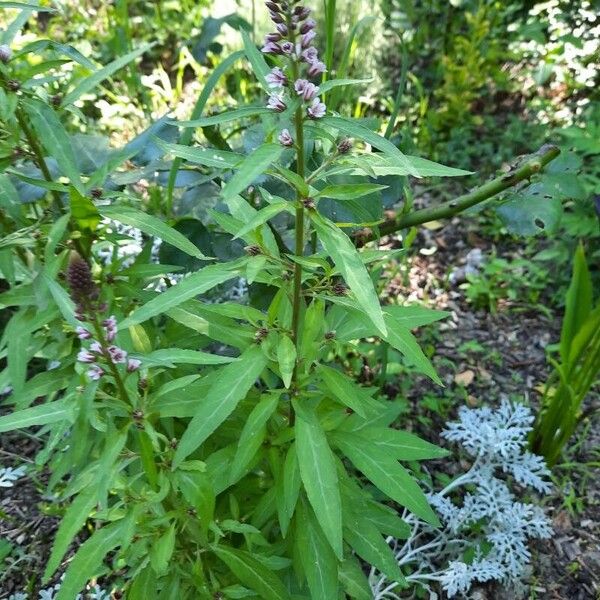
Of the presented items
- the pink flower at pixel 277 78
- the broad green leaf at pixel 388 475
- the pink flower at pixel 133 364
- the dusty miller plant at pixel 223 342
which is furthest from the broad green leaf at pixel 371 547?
the pink flower at pixel 277 78

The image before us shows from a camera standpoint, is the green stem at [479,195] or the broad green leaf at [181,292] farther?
the green stem at [479,195]

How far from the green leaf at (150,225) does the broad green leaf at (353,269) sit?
310mm

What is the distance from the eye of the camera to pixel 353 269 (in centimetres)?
107

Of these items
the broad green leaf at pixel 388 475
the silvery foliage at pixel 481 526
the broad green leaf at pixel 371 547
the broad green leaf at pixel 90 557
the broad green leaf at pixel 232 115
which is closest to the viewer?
the broad green leaf at pixel 232 115

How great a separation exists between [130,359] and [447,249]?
8.99ft

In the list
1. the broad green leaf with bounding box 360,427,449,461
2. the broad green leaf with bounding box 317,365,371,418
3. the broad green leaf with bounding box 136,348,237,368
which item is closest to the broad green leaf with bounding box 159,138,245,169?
the broad green leaf with bounding box 136,348,237,368

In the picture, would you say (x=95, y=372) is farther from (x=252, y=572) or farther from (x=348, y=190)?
(x=252, y=572)

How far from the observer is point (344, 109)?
4.02 metres

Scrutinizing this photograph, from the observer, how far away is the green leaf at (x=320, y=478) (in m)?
1.22

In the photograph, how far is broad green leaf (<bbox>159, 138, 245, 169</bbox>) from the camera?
1169mm

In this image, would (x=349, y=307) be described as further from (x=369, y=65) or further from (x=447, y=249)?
(x=369, y=65)

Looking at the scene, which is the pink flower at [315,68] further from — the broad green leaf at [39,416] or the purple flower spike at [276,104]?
the broad green leaf at [39,416]

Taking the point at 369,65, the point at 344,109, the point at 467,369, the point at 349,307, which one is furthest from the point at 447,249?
the point at 349,307

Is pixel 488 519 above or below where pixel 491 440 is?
below
